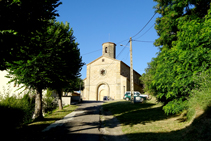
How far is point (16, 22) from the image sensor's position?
480 cm

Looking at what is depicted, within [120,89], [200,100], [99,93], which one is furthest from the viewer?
[99,93]

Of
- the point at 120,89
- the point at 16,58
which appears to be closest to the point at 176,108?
the point at 16,58

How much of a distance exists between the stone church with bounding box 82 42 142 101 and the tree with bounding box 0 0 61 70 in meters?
34.1

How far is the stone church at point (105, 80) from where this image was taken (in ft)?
128

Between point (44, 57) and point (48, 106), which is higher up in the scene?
point (44, 57)

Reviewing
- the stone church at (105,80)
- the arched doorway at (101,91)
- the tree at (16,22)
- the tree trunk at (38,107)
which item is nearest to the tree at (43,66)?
the tree trunk at (38,107)

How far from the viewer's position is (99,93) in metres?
41.5

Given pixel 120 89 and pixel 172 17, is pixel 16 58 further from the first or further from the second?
pixel 120 89

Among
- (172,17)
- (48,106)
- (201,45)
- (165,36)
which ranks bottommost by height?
(48,106)

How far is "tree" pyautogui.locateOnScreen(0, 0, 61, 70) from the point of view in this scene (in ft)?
14.4

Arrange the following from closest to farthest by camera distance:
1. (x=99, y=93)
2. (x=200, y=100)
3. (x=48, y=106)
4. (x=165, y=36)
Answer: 1. (x=200, y=100)
2. (x=165, y=36)
3. (x=48, y=106)
4. (x=99, y=93)

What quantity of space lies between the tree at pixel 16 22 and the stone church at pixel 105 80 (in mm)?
34113

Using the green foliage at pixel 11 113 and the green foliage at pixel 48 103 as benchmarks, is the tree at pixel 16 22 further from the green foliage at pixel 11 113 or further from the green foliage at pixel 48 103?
the green foliage at pixel 48 103

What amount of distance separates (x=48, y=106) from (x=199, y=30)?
17.7m
